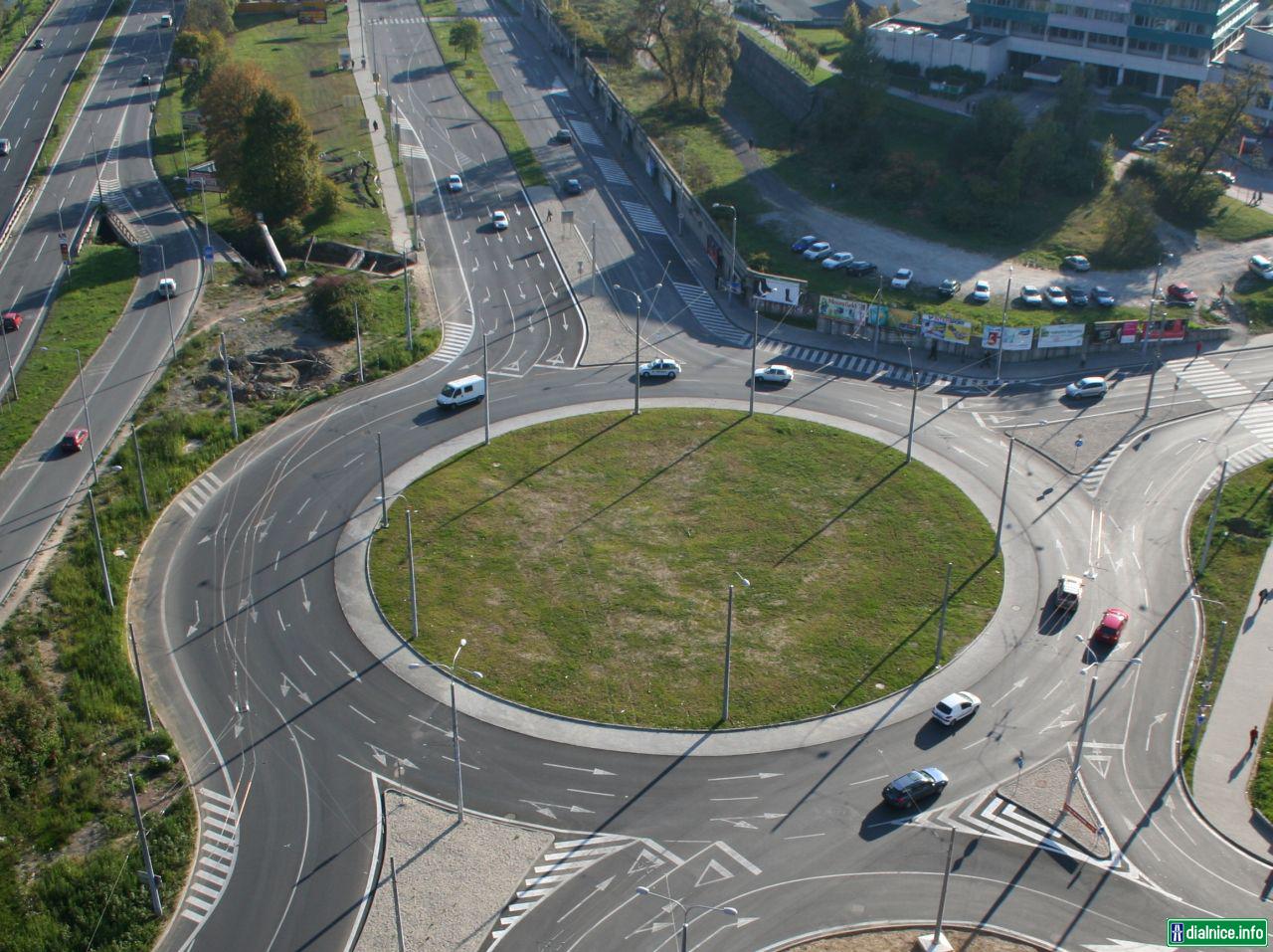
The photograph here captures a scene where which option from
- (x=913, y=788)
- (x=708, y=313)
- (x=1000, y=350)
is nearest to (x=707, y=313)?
(x=708, y=313)

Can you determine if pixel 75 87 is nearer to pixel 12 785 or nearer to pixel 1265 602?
pixel 12 785

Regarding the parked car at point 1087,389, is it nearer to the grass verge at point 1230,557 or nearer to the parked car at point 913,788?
the grass verge at point 1230,557

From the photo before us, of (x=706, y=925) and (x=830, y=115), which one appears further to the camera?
(x=830, y=115)

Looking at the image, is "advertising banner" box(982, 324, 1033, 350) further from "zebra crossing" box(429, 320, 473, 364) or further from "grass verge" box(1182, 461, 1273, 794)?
"zebra crossing" box(429, 320, 473, 364)

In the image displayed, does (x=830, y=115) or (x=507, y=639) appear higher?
(x=830, y=115)

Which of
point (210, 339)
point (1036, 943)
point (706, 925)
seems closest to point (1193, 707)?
point (1036, 943)

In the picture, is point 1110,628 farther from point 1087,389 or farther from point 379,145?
point 379,145

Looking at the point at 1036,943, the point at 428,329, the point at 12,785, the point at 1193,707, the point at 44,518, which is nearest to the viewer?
the point at 1036,943
